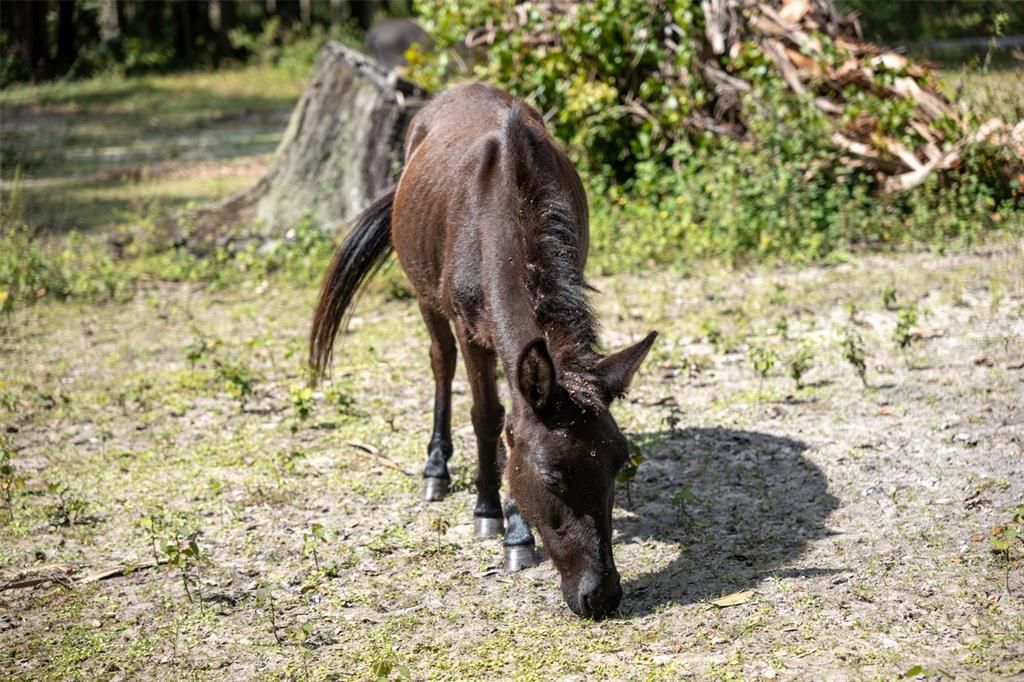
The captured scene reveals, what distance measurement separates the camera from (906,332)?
7.00m

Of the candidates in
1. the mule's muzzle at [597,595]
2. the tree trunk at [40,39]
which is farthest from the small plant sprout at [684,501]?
the tree trunk at [40,39]

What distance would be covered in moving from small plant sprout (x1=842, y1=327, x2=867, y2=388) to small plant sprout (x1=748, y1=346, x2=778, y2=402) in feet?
Answer: 1.37

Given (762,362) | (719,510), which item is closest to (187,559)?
(719,510)

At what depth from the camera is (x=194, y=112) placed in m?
23.0

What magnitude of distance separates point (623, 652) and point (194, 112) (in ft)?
67.8

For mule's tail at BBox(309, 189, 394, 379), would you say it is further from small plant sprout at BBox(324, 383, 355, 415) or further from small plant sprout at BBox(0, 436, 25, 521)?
small plant sprout at BBox(0, 436, 25, 521)

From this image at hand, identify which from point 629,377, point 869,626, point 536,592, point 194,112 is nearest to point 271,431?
point 536,592

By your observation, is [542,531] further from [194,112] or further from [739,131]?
[194,112]

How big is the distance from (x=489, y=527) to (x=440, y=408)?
35.0 inches

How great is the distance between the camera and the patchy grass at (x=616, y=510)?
4.32m

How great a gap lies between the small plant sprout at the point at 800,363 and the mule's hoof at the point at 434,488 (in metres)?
2.15

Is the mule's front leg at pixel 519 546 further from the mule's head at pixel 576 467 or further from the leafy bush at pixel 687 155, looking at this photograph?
the leafy bush at pixel 687 155

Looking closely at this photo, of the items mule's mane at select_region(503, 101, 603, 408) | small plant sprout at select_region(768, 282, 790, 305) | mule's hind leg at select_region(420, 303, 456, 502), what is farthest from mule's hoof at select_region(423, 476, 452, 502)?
small plant sprout at select_region(768, 282, 790, 305)

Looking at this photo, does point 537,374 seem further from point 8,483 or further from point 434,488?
point 8,483
